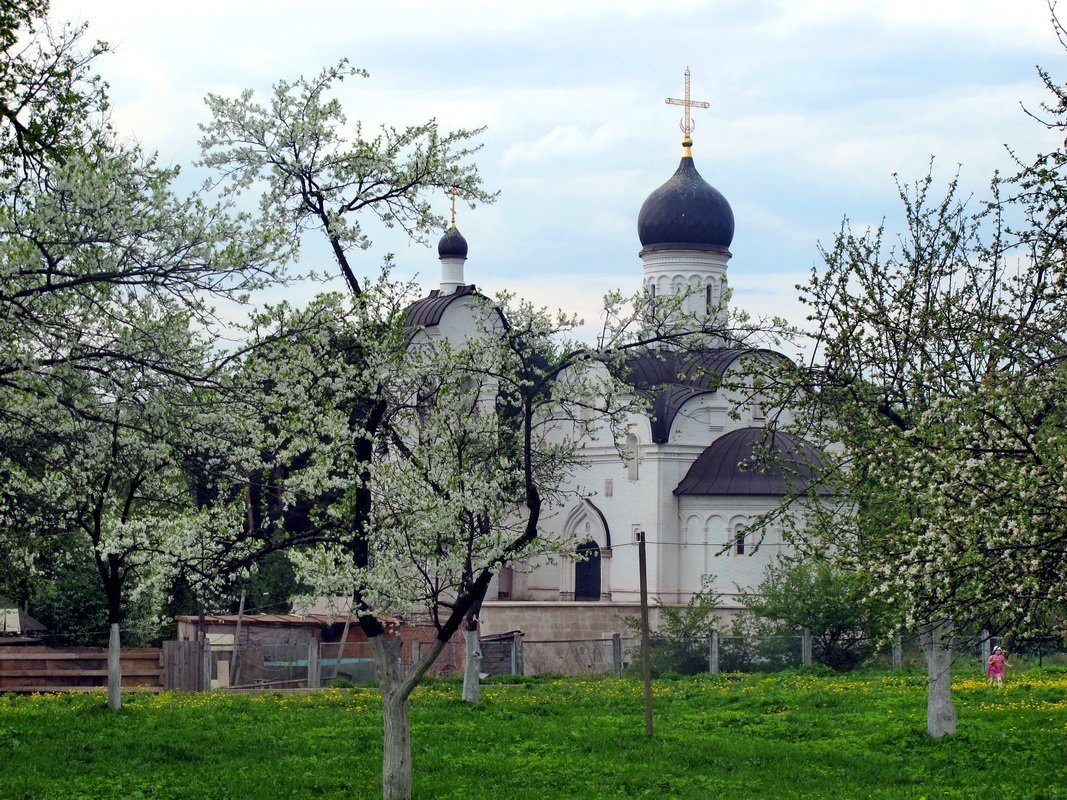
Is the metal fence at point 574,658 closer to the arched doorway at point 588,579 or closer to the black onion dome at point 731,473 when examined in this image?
the black onion dome at point 731,473

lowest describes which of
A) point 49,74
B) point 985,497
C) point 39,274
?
point 985,497

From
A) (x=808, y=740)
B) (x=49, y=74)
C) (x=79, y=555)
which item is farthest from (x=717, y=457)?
(x=49, y=74)

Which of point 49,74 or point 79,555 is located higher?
point 49,74

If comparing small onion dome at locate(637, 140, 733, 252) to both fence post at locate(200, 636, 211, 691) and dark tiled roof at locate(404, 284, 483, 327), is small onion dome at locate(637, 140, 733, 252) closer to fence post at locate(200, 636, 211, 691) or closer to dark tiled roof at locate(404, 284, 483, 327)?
dark tiled roof at locate(404, 284, 483, 327)

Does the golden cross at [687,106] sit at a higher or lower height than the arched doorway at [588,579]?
higher

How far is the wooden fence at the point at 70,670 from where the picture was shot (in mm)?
23578

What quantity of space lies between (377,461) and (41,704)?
960 centimetres

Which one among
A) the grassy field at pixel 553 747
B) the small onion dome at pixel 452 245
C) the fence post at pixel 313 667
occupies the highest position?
the small onion dome at pixel 452 245

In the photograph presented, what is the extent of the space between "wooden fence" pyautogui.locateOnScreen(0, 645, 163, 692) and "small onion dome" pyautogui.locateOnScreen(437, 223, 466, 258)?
2501 centimetres

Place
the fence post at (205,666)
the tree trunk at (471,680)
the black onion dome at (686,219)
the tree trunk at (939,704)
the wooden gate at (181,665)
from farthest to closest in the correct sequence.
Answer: the black onion dome at (686,219), the fence post at (205,666), the wooden gate at (181,665), the tree trunk at (471,680), the tree trunk at (939,704)

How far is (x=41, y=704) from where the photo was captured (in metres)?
20.7

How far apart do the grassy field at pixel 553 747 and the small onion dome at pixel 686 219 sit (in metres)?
23.3

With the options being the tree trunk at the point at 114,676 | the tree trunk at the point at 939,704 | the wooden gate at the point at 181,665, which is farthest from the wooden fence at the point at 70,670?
the tree trunk at the point at 939,704

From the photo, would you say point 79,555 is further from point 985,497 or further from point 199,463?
point 985,497
